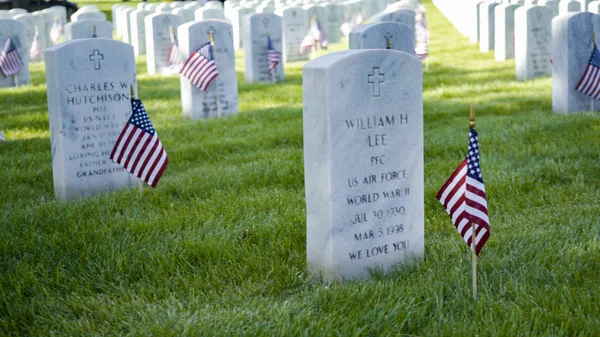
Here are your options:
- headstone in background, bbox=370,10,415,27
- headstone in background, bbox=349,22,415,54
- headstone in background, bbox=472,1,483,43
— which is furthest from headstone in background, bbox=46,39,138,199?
headstone in background, bbox=472,1,483,43

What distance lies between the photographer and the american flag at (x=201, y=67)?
36.0 ft

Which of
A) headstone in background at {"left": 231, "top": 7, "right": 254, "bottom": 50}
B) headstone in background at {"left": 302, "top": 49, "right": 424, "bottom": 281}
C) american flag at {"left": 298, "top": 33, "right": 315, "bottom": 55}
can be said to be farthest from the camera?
headstone in background at {"left": 231, "top": 7, "right": 254, "bottom": 50}

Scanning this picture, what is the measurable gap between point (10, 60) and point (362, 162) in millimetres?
12118

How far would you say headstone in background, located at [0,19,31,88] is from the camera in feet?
50.4

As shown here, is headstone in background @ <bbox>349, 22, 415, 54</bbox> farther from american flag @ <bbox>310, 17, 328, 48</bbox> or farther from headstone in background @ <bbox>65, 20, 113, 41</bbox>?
american flag @ <bbox>310, 17, 328, 48</bbox>

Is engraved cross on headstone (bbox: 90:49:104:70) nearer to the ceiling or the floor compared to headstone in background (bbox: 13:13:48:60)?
nearer to the floor

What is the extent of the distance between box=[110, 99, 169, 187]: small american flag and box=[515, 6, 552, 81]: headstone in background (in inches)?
340

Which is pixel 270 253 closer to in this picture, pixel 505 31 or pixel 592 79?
pixel 592 79

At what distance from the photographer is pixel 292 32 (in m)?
19.8

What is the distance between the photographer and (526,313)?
155 inches

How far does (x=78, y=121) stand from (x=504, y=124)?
4920 millimetres

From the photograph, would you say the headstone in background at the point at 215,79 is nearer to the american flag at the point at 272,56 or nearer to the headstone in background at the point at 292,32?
the american flag at the point at 272,56

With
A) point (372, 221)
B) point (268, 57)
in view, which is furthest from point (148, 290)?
point (268, 57)

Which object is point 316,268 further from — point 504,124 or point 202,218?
point 504,124
